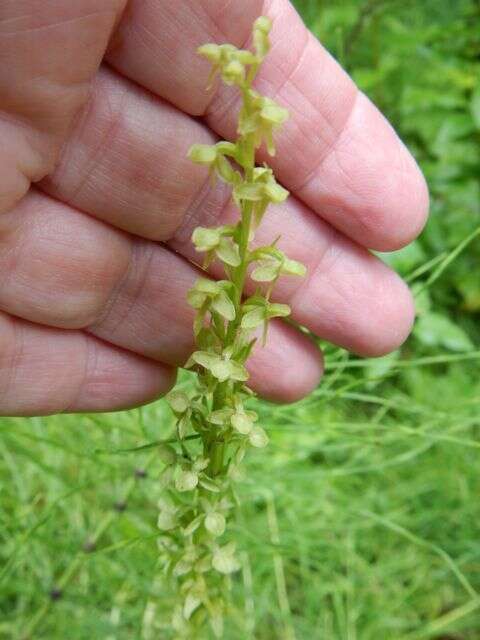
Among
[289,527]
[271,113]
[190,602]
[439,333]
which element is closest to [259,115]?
[271,113]

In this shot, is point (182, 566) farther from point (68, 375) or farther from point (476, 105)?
point (476, 105)

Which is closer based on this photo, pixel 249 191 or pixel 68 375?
pixel 249 191

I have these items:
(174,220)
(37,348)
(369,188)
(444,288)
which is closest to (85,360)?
(37,348)

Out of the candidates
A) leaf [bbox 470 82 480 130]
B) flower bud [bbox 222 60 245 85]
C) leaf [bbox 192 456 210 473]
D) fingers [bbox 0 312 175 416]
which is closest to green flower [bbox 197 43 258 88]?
flower bud [bbox 222 60 245 85]

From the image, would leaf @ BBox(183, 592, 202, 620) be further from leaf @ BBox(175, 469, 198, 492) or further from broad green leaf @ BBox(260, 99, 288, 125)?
broad green leaf @ BBox(260, 99, 288, 125)

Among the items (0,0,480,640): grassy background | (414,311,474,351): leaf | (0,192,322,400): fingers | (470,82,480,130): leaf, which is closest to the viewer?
(0,192,322,400): fingers

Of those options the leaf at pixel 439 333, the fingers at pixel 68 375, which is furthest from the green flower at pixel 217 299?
the leaf at pixel 439 333

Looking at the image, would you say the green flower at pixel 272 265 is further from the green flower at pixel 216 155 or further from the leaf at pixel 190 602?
the leaf at pixel 190 602
